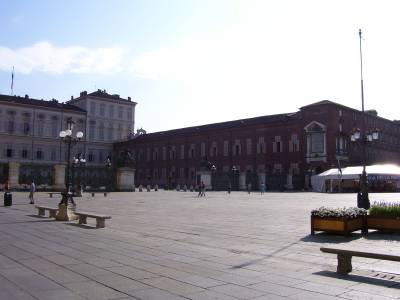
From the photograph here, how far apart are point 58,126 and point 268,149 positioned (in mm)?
40358

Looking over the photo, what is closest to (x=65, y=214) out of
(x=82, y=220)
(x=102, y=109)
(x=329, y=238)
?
(x=82, y=220)

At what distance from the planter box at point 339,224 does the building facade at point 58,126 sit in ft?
195

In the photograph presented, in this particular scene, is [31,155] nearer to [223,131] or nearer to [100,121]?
[100,121]

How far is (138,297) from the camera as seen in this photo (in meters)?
5.80

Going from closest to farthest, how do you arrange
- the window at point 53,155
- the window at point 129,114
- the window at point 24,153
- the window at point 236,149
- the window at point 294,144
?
the window at point 294,144 → the window at point 236,149 → the window at point 24,153 → the window at point 53,155 → the window at point 129,114

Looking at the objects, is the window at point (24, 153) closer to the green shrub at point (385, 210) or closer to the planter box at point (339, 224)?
the planter box at point (339, 224)

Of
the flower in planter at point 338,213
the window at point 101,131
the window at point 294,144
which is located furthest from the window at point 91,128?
the flower in planter at point 338,213

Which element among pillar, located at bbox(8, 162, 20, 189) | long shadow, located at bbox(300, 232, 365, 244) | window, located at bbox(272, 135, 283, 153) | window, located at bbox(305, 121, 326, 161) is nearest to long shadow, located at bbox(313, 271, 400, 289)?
long shadow, located at bbox(300, 232, 365, 244)

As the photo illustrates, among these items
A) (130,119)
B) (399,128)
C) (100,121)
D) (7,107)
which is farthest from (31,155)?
(399,128)

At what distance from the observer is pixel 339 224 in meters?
11.6

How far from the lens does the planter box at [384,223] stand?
39.3ft

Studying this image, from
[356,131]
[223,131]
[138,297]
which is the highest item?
[223,131]

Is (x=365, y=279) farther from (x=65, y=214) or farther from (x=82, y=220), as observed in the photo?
(x=65, y=214)

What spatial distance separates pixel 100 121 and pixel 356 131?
72452mm
